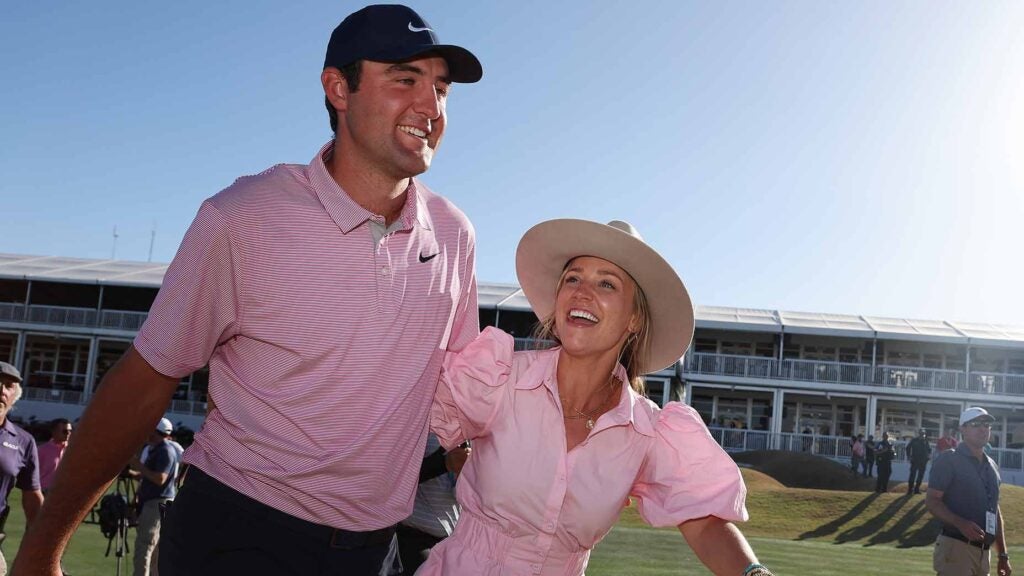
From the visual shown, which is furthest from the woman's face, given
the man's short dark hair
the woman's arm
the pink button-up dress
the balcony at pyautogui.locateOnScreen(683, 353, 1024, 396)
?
the balcony at pyautogui.locateOnScreen(683, 353, 1024, 396)

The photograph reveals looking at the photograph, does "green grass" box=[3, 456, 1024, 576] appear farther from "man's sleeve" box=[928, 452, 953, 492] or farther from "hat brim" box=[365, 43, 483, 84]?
"hat brim" box=[365, 43, 483, 84]

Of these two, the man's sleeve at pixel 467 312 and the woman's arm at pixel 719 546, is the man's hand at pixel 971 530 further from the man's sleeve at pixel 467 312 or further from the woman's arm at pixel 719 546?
the man's sleeve at pixel 467 312

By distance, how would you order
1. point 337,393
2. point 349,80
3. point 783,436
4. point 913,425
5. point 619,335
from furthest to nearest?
1. point 913,425
2. point 783,436
3. point 619,335
4. point 349,80
5. point 337,393

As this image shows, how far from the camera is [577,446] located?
3.09m

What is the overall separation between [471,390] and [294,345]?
0.71 meters

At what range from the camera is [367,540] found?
270cm

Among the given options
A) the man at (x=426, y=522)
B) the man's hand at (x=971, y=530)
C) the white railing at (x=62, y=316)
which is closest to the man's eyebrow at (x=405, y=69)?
the man at (x=426, y=522)

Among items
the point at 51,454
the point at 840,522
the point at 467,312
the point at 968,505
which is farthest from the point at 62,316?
the point at 467,312

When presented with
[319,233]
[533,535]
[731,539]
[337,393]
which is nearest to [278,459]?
[337,393]

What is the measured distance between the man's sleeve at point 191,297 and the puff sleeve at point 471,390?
0.79 metres

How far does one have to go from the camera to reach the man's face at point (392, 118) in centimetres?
281

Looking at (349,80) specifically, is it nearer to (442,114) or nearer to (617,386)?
(442,114)

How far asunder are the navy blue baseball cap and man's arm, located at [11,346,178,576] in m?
0.98

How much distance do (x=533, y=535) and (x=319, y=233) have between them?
3.47 feet
